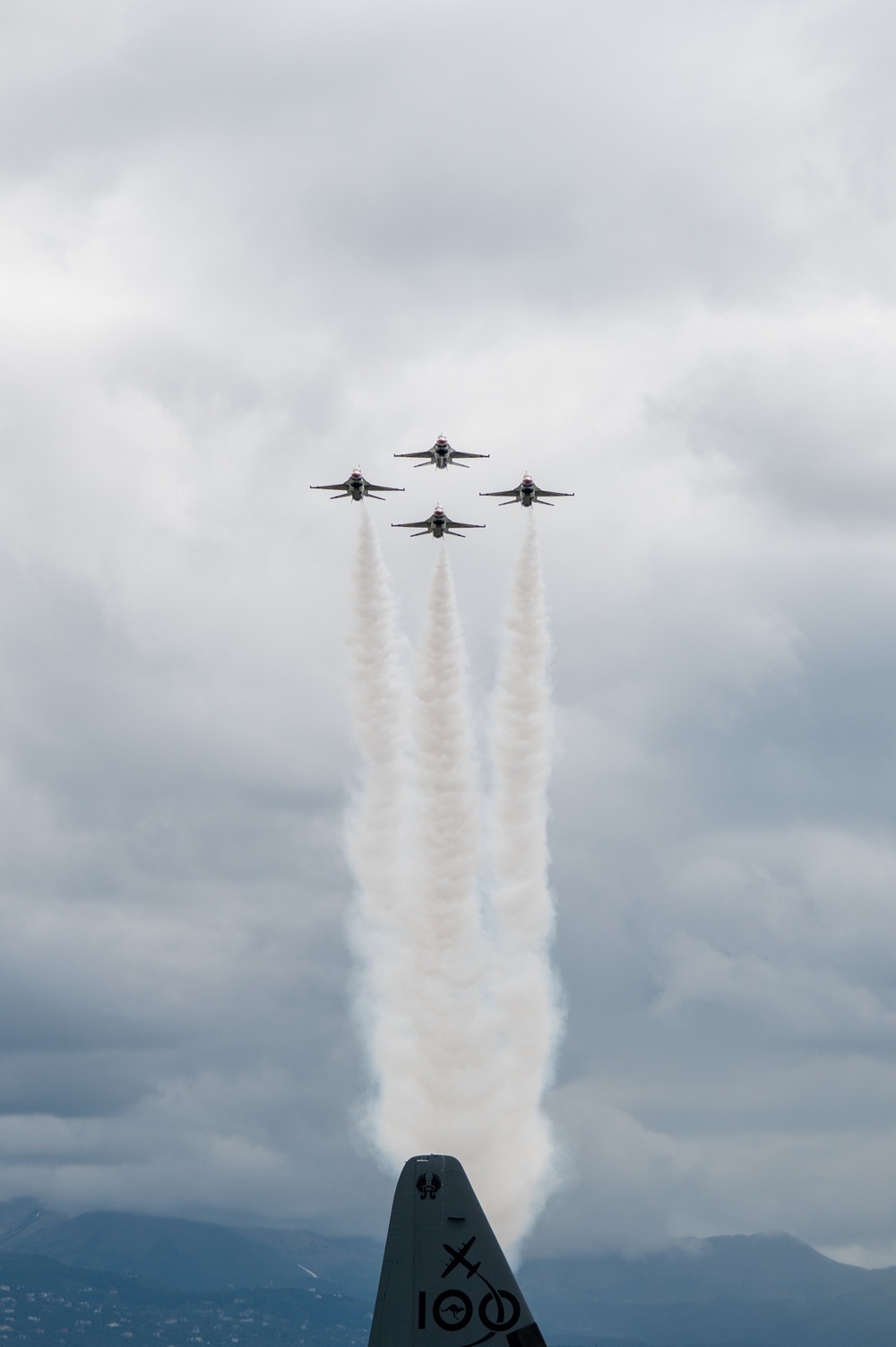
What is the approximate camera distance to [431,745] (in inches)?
4318

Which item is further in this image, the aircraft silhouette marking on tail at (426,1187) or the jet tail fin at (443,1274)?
the aircraft silhouette marking on tail at (426,1187)

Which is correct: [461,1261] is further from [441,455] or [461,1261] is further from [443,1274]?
[441,455]

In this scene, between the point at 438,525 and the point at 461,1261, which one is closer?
the point at 461,1261

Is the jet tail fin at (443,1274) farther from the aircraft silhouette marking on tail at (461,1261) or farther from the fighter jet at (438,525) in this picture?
the fighter jet at (438,525)

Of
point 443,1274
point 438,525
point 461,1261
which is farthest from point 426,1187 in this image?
point 438,525

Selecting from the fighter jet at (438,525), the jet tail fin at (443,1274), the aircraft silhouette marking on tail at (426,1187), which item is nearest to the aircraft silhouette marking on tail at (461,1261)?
the jet tail fin at (443,1274)

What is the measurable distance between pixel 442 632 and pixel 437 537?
6313 mm

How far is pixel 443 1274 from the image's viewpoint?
124ft

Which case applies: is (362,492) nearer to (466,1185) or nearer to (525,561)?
(525,561)

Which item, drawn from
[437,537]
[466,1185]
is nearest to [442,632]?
[437,537]

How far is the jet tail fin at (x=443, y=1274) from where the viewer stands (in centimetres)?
3756

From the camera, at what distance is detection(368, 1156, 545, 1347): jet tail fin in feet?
123

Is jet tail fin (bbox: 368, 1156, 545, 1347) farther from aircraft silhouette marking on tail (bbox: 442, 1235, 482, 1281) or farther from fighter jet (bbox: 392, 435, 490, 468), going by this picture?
fighter jet (bbox: 392, 435, 490, 468)

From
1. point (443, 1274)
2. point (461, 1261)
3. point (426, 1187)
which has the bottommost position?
point (443, 1274)
